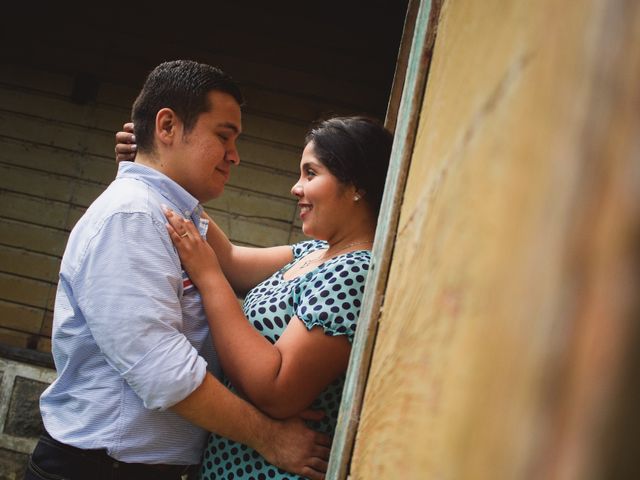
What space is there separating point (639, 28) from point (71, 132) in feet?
16.5

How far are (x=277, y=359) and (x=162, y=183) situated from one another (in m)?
0.65

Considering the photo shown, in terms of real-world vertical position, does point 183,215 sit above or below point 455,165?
below

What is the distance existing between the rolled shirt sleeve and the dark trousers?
9.8 inches

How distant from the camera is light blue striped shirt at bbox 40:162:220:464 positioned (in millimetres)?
1439

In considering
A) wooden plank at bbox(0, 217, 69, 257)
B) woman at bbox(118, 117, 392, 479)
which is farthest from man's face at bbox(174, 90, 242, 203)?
wooden plank at bbox(0, 217, 69, 257)

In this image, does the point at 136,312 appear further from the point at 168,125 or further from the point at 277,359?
the point at 168,125

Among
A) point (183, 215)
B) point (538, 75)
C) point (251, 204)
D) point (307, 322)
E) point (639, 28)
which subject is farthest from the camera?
point (251, 204)

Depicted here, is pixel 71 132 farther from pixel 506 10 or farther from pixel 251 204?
pixel 506 10

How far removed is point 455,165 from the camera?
0.59 metres

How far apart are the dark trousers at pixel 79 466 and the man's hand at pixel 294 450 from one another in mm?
356

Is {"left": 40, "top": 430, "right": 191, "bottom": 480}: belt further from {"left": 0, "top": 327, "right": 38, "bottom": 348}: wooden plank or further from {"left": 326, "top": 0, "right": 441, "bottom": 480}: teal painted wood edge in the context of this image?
{"left": 0, "top": 327, "right": 38, "bottom": 348}: wooden plank

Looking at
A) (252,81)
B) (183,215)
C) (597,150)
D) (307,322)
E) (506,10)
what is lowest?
(307,322)

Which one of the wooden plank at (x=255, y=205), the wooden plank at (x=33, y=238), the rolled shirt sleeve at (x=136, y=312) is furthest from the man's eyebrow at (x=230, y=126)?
the wooden plank at (x=33, y=238)

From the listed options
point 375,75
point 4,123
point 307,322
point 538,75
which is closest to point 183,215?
point 307,322
